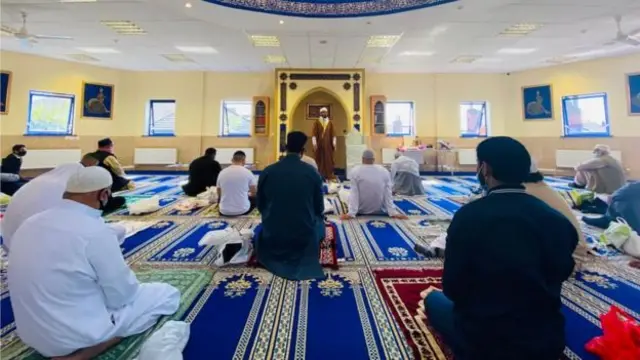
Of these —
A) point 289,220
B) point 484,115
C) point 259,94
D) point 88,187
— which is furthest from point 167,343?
point 484,115

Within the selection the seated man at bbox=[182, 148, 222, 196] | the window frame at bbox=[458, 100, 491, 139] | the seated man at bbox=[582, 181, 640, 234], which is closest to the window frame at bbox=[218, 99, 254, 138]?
the seated man at bbox=[182, 148, 222, 196]

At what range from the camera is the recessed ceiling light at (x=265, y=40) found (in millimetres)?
6965

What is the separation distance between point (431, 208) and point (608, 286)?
2560 mm

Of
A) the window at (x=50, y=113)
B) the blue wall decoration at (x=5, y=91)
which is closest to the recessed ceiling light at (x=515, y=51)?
the window at (x=50, y=113)

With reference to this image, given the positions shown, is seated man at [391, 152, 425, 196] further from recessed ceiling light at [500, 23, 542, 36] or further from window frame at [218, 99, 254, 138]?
window frame at [218, 99, 254, 138]

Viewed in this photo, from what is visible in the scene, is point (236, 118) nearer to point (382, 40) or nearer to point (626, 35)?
point (382, 40)

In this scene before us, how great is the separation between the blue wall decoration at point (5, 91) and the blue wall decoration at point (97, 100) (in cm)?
156

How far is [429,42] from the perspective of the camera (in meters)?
7.20

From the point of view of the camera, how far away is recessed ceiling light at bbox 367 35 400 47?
694 centimetres

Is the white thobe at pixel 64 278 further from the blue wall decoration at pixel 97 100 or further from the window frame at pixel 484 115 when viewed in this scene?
the window frame at pixel 484 115

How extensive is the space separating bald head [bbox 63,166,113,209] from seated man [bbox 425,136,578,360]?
57.7 inches

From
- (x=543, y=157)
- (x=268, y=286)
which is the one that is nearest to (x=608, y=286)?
(x=268, y=286)

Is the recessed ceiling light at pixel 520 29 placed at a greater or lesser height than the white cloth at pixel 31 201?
greater

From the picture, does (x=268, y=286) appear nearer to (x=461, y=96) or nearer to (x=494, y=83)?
(x=461, y=96)
